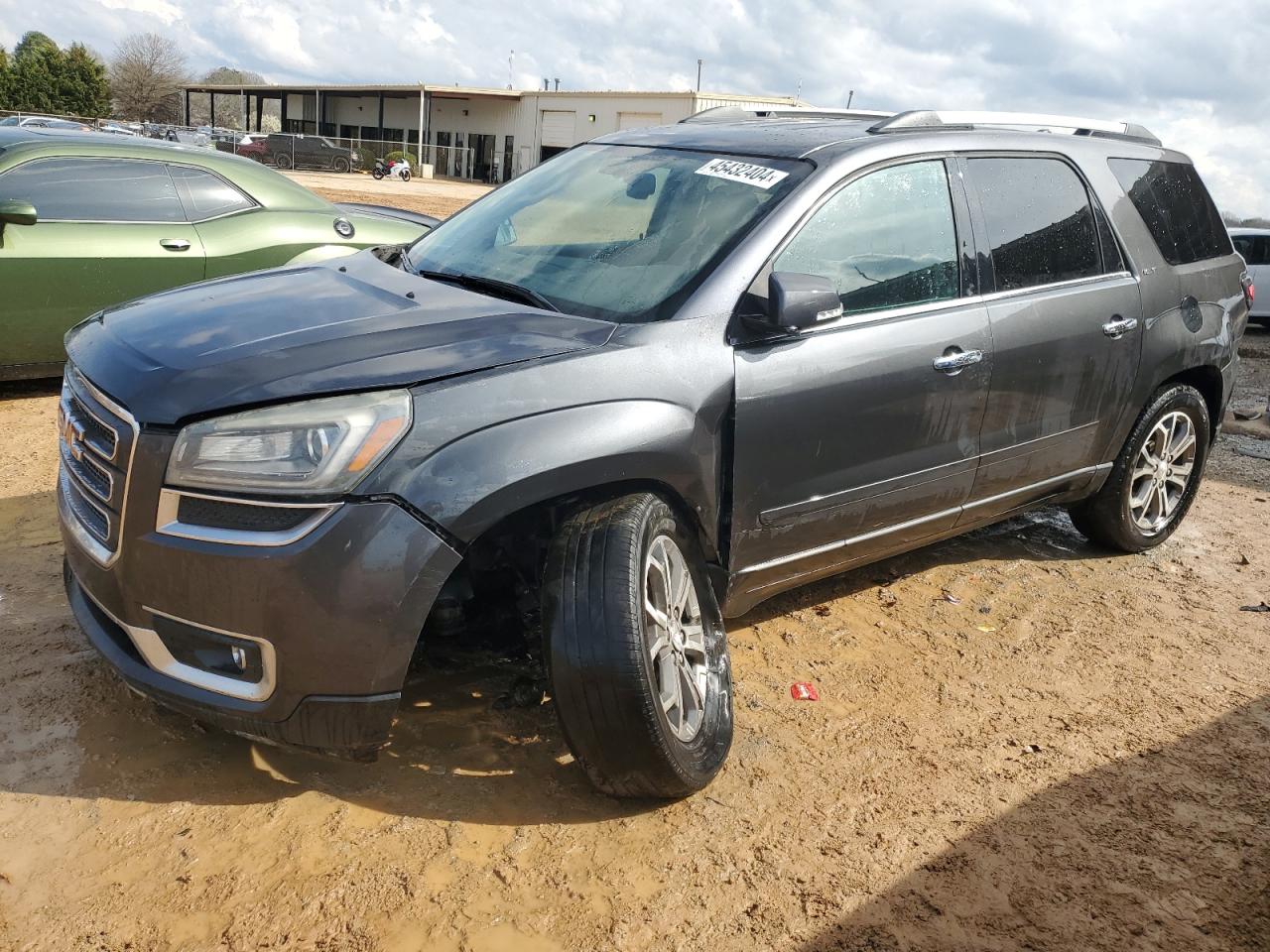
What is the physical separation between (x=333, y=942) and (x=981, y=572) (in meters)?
3.42

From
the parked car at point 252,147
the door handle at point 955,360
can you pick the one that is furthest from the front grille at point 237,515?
the parked car at point 252,147

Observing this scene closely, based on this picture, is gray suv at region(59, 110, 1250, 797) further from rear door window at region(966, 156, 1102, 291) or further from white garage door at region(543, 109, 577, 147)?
white garage door at region(543, 109, 577, 147)

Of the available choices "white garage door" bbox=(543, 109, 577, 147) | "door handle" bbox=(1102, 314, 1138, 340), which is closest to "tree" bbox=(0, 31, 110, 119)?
"white garage door" bbox=(543, 109, 577, 147)

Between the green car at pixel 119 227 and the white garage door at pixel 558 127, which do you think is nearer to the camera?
the green car at pixel 119 227

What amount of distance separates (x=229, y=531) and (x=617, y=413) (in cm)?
99

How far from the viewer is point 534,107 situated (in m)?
48.2

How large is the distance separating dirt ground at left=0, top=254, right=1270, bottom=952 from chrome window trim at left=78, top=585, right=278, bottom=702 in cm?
42

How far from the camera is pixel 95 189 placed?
20.8ft

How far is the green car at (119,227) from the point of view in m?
5.97

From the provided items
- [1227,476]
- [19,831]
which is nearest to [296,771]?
[19,831]

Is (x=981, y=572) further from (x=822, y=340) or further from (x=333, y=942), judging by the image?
(x=333, y=942)

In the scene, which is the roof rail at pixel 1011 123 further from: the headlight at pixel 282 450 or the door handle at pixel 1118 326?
the headlight at pixel 282 450

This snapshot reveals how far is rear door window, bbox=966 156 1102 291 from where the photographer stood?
12.9ft

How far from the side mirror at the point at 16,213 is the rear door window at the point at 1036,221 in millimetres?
4852
